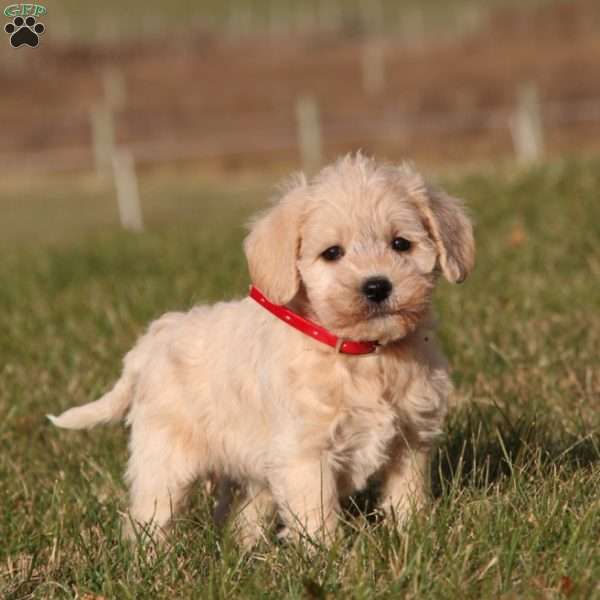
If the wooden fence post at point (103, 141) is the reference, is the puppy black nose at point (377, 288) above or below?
→ above

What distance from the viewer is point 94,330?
734 centimetres

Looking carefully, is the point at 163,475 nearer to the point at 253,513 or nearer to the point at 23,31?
the point at 253,513

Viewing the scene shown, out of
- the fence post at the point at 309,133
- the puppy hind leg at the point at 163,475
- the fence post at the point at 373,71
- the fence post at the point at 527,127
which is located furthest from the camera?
the fence post at the point at 373,71

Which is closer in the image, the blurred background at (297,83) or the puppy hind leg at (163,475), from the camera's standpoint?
the puppy hind leg at (163,475)

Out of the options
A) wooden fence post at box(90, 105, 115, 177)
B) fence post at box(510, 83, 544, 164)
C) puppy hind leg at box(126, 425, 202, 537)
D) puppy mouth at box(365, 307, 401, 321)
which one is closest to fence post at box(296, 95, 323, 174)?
fence post at box(510, 83, 544, 164)

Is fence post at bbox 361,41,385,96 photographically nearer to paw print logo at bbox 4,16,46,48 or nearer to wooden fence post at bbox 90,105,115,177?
wooden fence post at bbox 90,105,115,177

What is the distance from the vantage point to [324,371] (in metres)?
3.82

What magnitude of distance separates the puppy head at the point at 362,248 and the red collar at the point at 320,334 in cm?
5

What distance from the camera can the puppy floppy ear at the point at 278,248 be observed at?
385 cm

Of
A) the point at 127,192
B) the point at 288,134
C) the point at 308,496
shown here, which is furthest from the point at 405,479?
the point at 288,134

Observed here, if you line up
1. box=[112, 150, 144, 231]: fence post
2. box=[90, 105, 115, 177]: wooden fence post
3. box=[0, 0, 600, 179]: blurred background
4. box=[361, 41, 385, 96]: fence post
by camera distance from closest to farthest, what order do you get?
box=[112, 150, 144, 231]: fence post → box=[0, 0, 600, 179]: blurred background → box=[90, 105, 115, 177]: wooden fence post → box=[361, 41, 385, 96]: fence post

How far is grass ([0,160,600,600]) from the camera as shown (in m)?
3.17

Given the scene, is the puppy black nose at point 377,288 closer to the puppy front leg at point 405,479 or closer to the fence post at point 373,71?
the puppy front leg at point 405,479

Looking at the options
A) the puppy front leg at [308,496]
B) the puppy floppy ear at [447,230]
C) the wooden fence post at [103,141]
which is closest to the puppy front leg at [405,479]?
the puppy front leg at [308,496]
